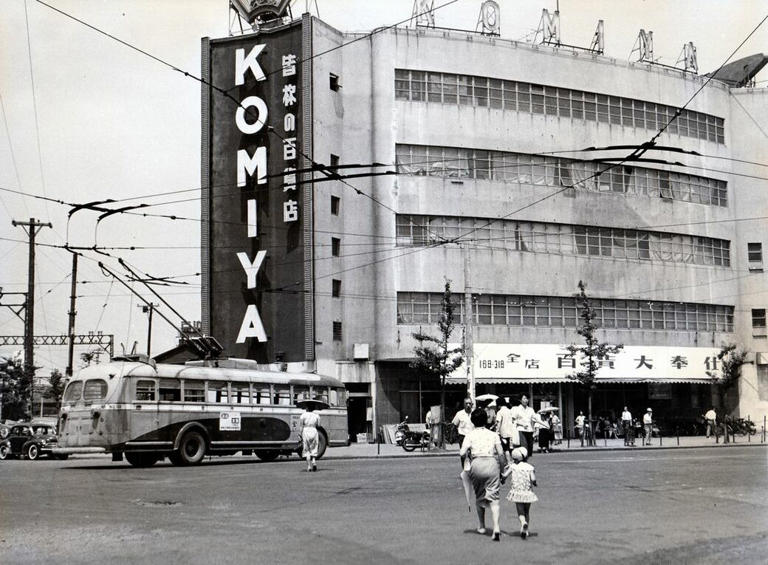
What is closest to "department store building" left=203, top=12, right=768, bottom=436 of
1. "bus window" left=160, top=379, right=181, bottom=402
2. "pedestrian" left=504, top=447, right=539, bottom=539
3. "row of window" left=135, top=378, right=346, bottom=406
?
"row of window" left=135, top=378, right=346, bottom=406

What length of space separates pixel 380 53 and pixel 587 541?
37.4m

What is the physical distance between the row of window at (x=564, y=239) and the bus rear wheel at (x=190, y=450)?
737 inches

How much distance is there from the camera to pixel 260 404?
92.8ft

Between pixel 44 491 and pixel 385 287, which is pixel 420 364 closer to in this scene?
pixel 385 287

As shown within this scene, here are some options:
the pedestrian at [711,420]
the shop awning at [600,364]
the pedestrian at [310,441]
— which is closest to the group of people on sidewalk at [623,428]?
the shop awning at [600,364]

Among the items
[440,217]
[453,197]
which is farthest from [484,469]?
[453,197]

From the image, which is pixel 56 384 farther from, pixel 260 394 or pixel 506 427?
pixel 506 427

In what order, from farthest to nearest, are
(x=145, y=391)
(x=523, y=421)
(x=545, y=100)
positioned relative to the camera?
(x=545, y=100)
(x=145, y=391)
(x=523, y=421)

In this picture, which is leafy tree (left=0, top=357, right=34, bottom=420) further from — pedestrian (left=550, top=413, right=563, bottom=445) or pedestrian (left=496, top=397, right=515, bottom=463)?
pedestrian (left=496, top=397, right=515, bottom=463)

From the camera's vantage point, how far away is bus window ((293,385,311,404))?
97.3 feet

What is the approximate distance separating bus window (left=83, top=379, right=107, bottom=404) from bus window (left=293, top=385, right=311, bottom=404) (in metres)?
6.72

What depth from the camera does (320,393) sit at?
30.7 m

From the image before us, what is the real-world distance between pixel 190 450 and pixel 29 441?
39.4 feet

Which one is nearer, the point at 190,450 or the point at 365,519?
the point at 365,519
